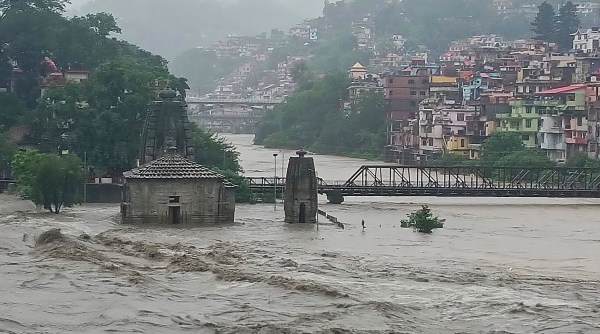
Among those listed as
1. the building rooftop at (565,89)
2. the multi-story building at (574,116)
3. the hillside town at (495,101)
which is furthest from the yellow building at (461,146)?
the multi-story building at (574,116)

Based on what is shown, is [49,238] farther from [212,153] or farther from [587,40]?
[587,40]

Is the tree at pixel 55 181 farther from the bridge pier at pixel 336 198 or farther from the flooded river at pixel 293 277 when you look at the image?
the bridge pier at pixel 336 198

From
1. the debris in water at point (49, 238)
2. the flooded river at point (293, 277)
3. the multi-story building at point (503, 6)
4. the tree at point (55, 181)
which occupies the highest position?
the multi-story building at point (503, 6)

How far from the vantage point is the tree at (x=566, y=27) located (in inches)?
4946

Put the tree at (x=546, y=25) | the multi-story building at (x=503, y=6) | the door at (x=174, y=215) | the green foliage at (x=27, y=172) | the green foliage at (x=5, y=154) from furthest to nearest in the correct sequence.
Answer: the multi-story building at (x=503, y=6), the tree at (x=546, y=25), the green foliage at (x=5, y=154), the green foliage at (x=27, y=172), the door at (x=174, y=215)

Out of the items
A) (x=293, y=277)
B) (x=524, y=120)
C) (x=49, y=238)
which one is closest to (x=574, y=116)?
(x=524, y=120)

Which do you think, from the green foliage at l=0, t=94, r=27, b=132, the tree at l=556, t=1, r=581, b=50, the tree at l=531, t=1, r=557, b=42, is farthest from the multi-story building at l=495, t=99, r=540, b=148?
the tree at l=531, t=1, r=557, b=42

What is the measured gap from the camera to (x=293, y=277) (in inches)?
1169

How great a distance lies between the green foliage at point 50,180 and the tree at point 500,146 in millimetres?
34232

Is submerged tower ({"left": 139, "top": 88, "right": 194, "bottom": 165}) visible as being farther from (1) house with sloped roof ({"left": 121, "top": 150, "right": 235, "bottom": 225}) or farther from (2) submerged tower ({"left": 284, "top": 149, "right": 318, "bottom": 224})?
(1) house with sloped roof ({"left": 121, "top": 150, "right": 235, "bottom": 225})

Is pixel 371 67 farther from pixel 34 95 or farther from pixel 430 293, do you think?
pixel 430 293

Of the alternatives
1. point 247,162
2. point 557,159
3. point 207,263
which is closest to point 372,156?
point 247,162

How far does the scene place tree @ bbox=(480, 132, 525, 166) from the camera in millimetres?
77375

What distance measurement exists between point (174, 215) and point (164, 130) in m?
8.60
